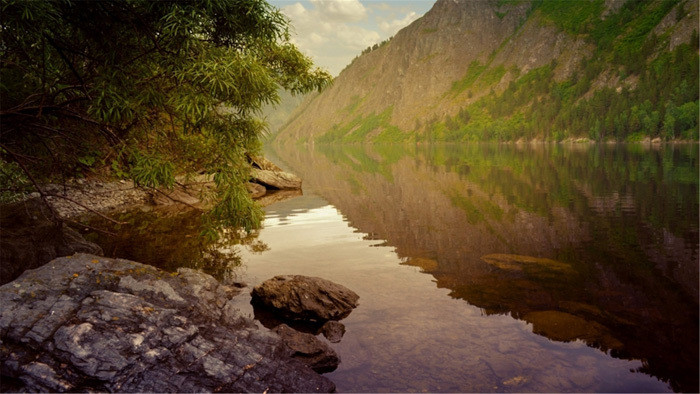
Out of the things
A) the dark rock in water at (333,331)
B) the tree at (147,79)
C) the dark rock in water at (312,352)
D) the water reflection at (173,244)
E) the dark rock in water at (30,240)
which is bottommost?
the dark rock in water at (333,331)

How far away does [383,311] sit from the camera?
13.5 metres

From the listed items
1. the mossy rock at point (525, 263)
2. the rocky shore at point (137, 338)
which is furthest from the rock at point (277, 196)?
the rocky shore at point (137, 338)

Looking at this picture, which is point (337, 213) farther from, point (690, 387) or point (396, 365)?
point (690, 387)

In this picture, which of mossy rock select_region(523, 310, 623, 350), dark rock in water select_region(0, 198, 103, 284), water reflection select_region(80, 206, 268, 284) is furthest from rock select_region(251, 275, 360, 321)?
dark rock in water select_region(0, 198, 103, 284)

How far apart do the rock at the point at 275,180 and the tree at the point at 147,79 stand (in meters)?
33.4

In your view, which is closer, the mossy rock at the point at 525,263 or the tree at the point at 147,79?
the tree at the point at 147,79

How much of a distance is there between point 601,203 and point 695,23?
7101 inches

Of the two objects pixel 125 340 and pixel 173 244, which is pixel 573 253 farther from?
pixel 173 244

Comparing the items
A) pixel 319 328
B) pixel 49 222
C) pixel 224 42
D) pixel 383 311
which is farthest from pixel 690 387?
pixel 49 222

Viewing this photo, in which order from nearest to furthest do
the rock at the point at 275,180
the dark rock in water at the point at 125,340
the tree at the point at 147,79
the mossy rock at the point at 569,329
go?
the dark rock in water at the point at 125,340 < the tree at the point at 147,79 < the mossy rock at the point at 569,329 < the rock at the point at 275,180

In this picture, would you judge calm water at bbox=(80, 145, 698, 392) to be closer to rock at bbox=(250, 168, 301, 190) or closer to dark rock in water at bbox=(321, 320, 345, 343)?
dark rock in water at bbox=(321, 320, 345, 343)

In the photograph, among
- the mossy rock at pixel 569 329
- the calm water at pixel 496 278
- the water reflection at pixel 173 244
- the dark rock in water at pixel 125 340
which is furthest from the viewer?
the water reflection at pixel 173 244

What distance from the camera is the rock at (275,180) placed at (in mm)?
48406

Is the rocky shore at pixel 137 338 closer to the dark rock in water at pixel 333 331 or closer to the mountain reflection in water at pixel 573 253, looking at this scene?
the dark rock in water at pixel 333 331
